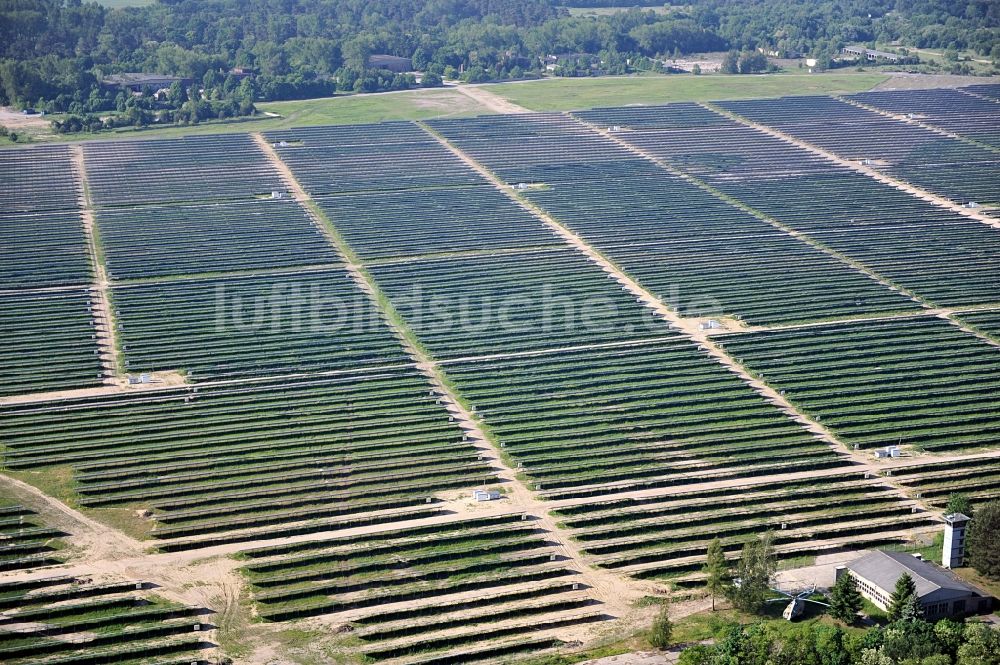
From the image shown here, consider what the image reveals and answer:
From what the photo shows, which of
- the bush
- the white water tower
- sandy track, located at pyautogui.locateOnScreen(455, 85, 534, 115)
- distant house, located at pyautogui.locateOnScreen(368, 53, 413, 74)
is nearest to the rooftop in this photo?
the white water tower

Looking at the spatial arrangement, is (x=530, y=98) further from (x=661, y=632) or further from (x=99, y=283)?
(x=661, y=632)

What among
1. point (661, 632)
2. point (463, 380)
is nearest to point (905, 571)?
point (661, 632)

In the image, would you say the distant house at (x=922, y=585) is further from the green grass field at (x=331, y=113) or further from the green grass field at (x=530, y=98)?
the green grass field at (x=530, y=98)

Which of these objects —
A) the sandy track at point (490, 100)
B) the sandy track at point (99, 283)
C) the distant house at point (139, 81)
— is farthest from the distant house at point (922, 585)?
the distant house at point (139, 81)

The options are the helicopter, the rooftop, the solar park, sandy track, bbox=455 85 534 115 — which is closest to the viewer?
the rooftop

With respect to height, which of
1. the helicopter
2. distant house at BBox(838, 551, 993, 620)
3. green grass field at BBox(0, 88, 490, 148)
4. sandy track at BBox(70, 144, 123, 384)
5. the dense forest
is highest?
the dense forest

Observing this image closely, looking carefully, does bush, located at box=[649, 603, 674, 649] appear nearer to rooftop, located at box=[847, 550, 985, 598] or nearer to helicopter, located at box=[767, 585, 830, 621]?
helicopter, located at box=[767, 585, 830, 621]
